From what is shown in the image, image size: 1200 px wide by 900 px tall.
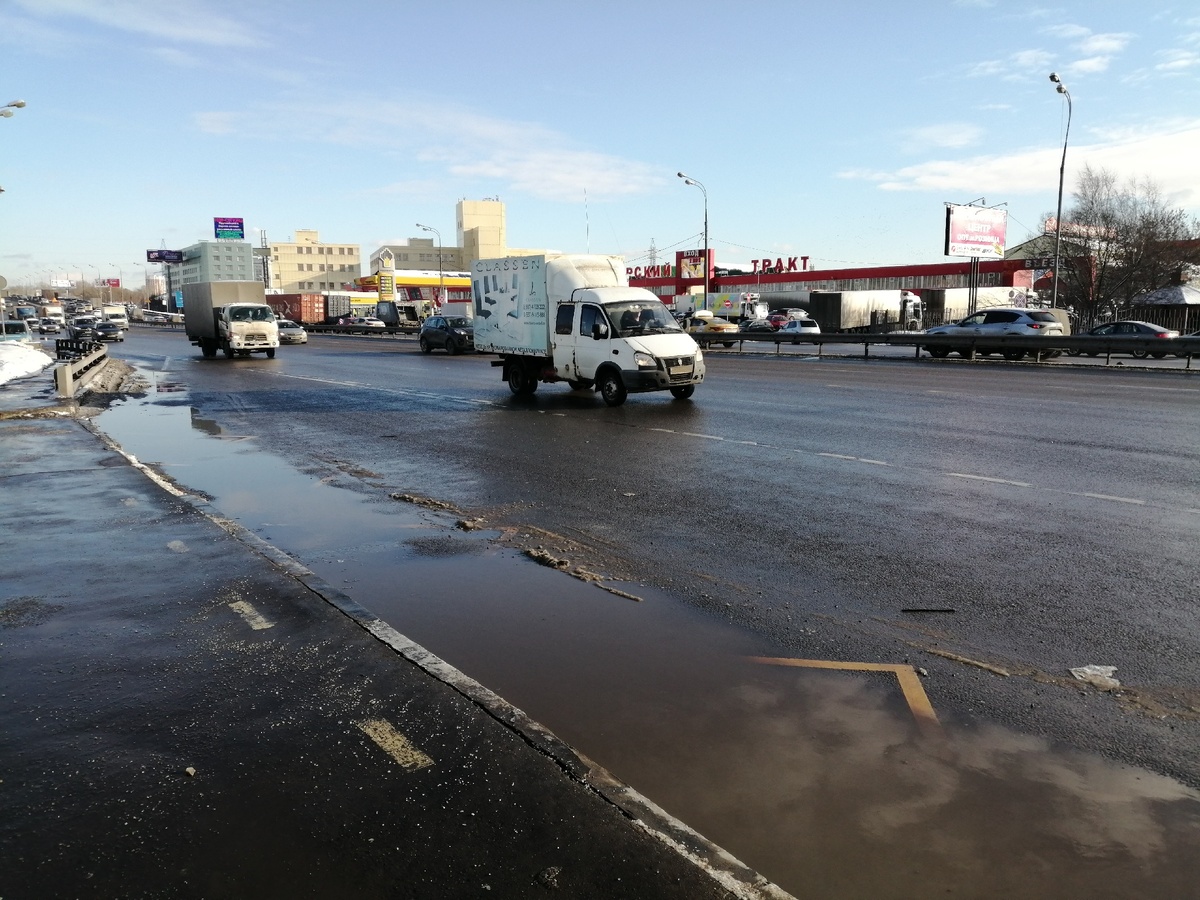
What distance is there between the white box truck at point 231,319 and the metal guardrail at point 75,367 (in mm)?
5151

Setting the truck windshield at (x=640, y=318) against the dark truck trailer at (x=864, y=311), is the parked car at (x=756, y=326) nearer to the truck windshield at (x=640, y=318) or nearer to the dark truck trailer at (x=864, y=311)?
the dark truck trailer at (x=864, y=311)

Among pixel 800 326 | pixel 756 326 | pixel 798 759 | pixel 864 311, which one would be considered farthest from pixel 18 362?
pixel 864 311

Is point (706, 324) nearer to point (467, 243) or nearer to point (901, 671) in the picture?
point (901, 671)

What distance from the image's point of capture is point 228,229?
5256 inches

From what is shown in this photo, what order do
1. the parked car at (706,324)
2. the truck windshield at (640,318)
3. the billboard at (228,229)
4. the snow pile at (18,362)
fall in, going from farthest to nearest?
1. the billboard at (228,229)
2. the parked car at (706,324)
3. the snow pile at (18,362)
4. the truck windshield at (640,318)

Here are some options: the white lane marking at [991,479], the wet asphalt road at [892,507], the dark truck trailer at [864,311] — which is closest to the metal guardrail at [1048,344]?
the wet asphalt road at [892,507]

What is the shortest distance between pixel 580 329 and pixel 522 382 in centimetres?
275

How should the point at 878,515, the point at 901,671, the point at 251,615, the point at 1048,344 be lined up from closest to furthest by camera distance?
1. the point at 901,671
2. the point at 251,615
3. the point at 878,515
4. the point at 1048,344

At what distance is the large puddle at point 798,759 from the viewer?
116 inches

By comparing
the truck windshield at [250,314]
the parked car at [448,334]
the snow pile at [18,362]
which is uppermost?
the truck windshield at [250,314]

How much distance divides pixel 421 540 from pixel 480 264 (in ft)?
46.4

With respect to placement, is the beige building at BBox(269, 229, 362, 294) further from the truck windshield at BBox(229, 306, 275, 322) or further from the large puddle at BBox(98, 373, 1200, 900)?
the large puddle at BBox(98, 373, 1200, 900)

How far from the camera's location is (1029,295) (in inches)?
2537

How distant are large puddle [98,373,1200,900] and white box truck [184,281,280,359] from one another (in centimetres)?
3179
